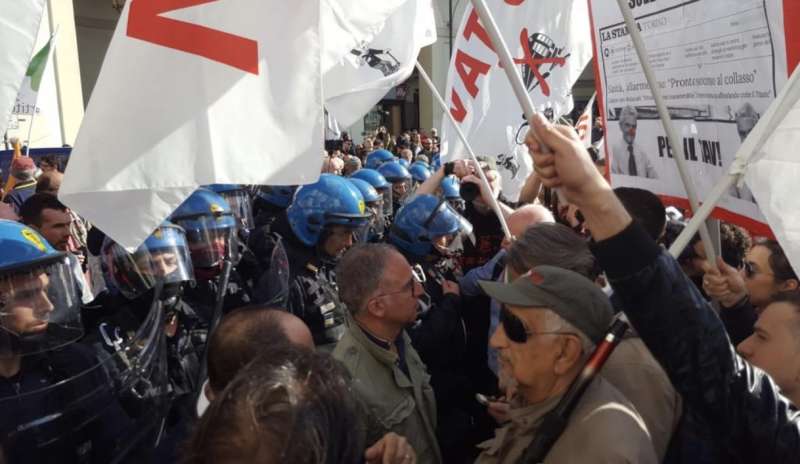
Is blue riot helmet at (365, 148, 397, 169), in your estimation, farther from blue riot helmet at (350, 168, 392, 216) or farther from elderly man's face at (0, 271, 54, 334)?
elderly man's face at (0, 271, 54, 334)

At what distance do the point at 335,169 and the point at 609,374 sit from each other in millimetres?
8234

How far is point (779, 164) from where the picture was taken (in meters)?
1.48

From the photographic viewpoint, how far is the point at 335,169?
9898 mm

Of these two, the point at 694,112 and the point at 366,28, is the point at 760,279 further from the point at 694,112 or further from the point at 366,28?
the point at 366,28

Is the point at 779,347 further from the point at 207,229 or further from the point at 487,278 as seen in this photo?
the point at 207,229

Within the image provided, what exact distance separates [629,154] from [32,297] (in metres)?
2.45

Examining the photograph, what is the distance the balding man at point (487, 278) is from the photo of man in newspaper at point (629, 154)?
48 cm

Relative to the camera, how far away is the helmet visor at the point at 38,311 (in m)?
2.28

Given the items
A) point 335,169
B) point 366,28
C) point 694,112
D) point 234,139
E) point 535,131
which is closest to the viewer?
point 535,131

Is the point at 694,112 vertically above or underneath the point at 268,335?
above

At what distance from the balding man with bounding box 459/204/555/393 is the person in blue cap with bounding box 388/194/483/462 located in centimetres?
11

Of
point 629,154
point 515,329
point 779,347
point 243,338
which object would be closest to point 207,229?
point 243,338

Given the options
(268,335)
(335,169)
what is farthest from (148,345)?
(335,169)

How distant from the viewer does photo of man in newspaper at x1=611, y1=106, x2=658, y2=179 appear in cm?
280
